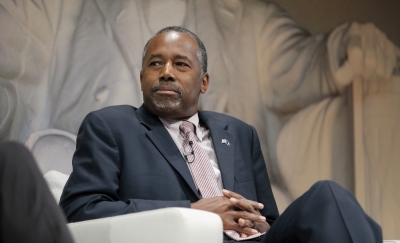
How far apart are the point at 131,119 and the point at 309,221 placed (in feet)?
2.85

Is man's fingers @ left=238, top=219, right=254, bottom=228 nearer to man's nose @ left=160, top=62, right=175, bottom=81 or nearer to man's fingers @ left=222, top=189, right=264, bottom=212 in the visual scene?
man's fingers @ left=222, top=189, right=264, bottom=212

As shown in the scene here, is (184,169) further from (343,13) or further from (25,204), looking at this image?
(343,13)

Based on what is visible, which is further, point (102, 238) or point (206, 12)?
point (206, 12)

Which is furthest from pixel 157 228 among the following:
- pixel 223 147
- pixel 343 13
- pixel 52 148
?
pixel 343 13

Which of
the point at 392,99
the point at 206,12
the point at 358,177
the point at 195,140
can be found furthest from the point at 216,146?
the point at 392,99

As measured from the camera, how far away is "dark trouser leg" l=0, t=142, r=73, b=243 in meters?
1.06

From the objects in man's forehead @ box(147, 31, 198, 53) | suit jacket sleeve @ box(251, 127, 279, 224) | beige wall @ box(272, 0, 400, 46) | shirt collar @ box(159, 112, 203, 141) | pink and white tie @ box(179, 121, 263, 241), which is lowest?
suit jacket sleeve @ box(251, 127, 279, 224)

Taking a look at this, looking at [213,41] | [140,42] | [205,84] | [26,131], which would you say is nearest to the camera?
[205,84]

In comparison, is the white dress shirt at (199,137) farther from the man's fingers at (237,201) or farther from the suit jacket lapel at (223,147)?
the man's fingers at (237,201)

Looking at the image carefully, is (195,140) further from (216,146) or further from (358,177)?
(358,177)

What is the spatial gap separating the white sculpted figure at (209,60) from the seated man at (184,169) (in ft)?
2.41

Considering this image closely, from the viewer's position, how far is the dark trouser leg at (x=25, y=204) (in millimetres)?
1058

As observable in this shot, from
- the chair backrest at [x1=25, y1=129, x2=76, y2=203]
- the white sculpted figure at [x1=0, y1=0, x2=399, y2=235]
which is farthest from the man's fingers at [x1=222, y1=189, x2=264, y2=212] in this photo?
the white sculpted figure at [x1=0, y1=0, x2=399, y2=235]

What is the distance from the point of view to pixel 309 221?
1.70 metres
